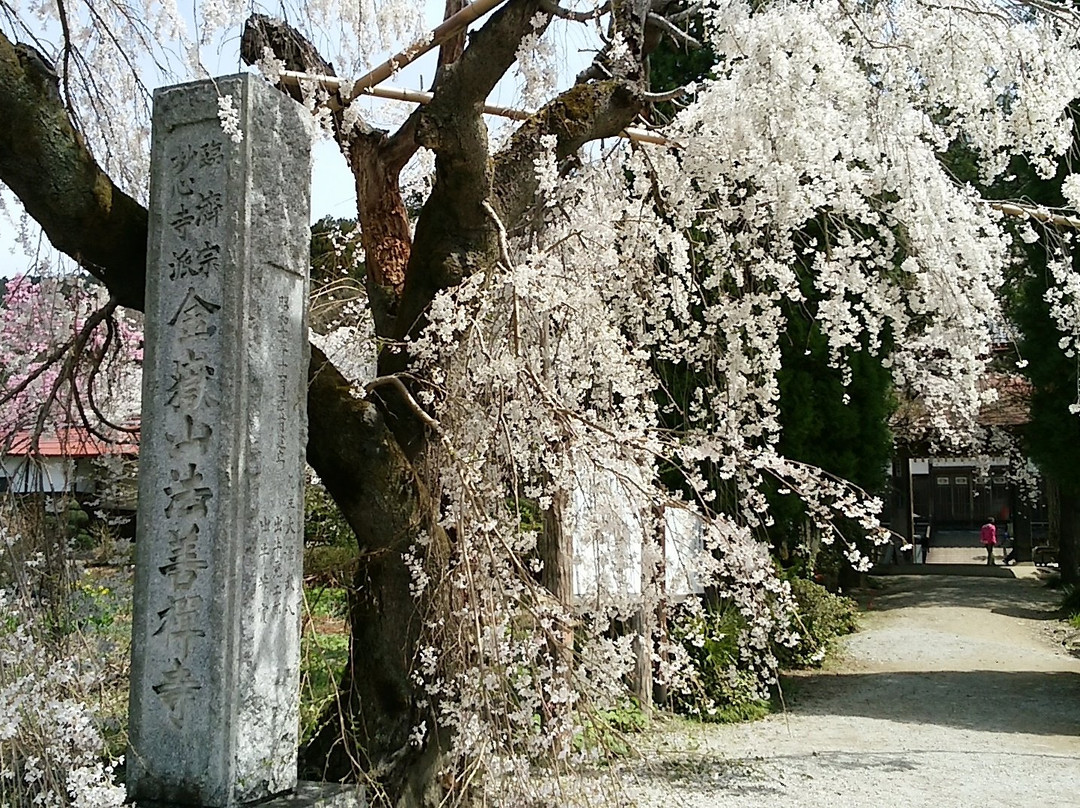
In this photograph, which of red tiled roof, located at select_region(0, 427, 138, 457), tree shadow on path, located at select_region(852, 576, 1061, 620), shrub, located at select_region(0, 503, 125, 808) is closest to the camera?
shrub, located at select_region(0, 503, 125, 808)

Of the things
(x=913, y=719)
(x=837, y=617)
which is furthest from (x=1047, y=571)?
(x=913, y=719)

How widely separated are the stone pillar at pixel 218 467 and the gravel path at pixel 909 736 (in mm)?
2440

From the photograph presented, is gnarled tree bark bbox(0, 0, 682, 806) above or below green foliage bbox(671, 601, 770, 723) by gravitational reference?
above

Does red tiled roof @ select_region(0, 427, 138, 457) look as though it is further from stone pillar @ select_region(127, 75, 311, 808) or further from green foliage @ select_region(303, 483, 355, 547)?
stone pillar @ select_region(127, 75, 311, 808)

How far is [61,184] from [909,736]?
6624mm

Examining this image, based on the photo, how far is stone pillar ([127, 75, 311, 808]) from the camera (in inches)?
111

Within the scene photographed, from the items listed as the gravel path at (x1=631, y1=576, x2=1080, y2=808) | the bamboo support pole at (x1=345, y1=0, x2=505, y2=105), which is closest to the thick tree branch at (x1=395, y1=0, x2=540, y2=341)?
the bamboo support pole at (x1=345, y1=0, x2=505, y2=105)

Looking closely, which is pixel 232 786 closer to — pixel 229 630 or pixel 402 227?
pixel 229 630

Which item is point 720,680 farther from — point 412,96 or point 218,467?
point 218,467

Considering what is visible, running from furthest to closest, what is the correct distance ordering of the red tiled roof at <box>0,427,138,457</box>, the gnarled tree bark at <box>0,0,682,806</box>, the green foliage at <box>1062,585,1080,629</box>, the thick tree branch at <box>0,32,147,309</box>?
1. the green foliage at <box>1062,585,1080,629</box>
2. the red tiled roof at <box>0,427,138,457</box>
3. the gnarled tree bark at <box>0,0,682,806</box>
4. the thick tree branch at <box>0,32,147,309</box>

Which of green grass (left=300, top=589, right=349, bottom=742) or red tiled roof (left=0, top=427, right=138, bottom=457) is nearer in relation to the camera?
red tiled roof (left=0, top=427, right=138, bottom=457)

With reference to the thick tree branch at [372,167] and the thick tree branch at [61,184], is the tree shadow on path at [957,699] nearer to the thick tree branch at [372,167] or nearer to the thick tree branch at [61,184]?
the thick tree branch at [372,167]

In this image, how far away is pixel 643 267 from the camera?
5.21 m

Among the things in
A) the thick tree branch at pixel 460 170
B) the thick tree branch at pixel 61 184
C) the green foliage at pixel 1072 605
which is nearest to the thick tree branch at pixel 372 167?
the thick tree branch at pixel 460 170
